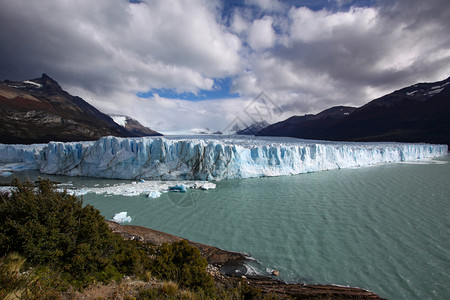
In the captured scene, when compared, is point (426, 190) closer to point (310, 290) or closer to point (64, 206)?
point (310, 290)

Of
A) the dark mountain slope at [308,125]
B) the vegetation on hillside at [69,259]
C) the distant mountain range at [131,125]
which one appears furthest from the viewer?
the distant mountain range at [131,125]

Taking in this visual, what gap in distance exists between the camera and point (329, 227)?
7418mm

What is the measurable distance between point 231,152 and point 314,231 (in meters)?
10.7

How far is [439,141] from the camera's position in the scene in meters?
50.2

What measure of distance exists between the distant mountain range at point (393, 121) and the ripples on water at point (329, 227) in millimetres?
59032

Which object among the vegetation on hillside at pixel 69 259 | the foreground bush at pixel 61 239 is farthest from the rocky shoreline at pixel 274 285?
the foreground bush at pixel 61 239

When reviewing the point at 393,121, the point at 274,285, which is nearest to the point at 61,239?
the point at 274,285

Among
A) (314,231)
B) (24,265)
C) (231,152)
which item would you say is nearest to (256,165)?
(231,152)

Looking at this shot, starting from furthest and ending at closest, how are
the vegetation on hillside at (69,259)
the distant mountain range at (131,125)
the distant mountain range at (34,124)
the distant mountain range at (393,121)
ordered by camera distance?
the distant mountain range at (131,125), the distant mountain range at (393,121), the distant mountain range at (34,124), the vegetation on hillside at (69,259)

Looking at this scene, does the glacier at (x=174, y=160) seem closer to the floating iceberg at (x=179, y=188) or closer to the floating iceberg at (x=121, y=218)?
the floating iceberg at (x=179, y=188)

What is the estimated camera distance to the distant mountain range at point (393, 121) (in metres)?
57.3

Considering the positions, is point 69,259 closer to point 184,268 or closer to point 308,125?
point 184,268

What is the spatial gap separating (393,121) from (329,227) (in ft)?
288

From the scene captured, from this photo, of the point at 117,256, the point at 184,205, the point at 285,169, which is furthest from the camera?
the point at 285,169
